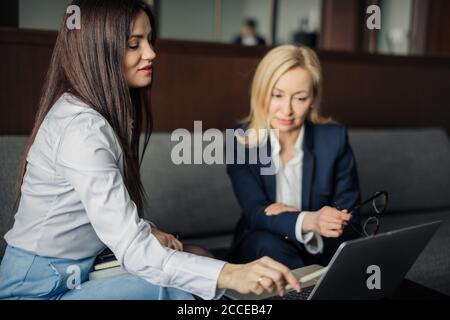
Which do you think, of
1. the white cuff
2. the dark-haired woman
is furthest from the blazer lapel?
the dark-haired woman

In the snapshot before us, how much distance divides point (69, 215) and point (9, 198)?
64 centimetres

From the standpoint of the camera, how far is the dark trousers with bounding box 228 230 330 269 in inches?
65.0

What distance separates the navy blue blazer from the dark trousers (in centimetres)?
4

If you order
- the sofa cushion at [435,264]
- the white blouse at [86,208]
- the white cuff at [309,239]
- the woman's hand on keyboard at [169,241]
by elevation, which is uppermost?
the white blouse at [86,208]

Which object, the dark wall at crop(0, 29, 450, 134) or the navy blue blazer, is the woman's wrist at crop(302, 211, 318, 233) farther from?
the dark wall at crop(0, 29, 450, 134)

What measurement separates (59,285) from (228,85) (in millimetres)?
1591

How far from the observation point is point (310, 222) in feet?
5.15

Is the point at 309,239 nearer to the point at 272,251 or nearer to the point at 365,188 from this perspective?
the point at 272,251

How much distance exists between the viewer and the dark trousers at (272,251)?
165cm

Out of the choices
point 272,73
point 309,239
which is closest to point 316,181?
point 309,239

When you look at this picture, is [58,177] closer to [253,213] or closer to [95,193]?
[95,193]

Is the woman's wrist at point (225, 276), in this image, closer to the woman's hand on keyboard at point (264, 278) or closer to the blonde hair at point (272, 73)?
the woman's hand on keyboard at point (264, 278)

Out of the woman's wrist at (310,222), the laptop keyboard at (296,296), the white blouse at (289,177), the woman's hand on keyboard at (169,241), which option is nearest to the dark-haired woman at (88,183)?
the woman's hand on keyboard at (169,241)
